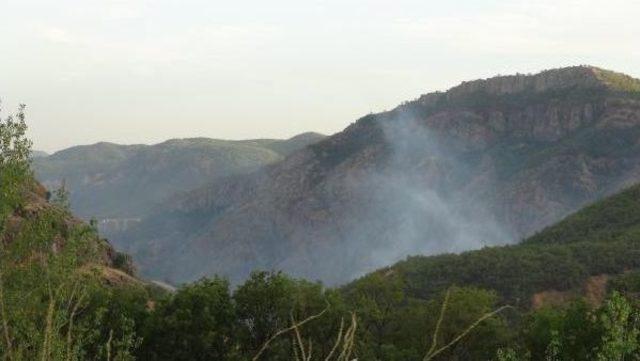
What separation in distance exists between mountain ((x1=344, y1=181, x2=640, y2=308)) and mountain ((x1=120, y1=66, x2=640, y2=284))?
61564mm

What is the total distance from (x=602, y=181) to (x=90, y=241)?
142386mm

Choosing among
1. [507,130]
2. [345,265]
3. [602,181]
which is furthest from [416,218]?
[602,181]

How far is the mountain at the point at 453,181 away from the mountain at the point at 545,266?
202 ft

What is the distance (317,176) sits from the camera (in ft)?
635

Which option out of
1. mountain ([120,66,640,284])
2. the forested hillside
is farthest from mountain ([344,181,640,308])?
mountain ([120,66,640,284])

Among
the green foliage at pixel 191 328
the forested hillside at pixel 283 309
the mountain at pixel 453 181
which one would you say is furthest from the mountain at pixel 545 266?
the mountain at pixel 453 181

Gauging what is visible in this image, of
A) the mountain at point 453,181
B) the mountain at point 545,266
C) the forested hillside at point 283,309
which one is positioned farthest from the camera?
the mountain at point 453,181

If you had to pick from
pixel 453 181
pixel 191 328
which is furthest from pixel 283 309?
pixel 453 181

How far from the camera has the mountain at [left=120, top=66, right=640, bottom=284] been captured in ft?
494

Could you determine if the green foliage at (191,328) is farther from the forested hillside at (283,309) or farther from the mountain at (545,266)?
the mountain at (545,266)

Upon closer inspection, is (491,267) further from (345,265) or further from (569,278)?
(345,265)

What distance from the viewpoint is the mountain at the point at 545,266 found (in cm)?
7069

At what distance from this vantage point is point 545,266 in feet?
242

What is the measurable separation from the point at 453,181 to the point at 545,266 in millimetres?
102836
